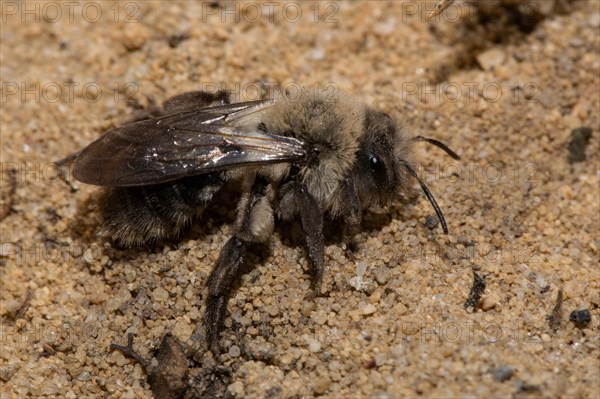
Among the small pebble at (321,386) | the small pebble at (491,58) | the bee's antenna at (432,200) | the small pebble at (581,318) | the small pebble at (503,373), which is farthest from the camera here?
the small pebble at (491,58)

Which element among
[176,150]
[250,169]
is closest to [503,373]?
[250,169]

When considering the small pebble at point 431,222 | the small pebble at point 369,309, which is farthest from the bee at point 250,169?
the small pebble at point 369,309

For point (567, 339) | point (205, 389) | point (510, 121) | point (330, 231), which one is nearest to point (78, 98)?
point (330, 231)

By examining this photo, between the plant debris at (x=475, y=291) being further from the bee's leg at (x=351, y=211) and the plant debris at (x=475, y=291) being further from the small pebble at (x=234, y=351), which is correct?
the small pebble at (x=234, y=351)

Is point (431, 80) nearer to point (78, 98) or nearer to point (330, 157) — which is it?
point (330, 157)

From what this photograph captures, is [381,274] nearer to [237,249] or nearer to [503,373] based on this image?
[237,249]

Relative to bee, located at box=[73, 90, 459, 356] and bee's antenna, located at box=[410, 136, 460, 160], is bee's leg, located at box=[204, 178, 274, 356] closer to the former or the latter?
bee, located at box=[73, 90, 459, 356]
